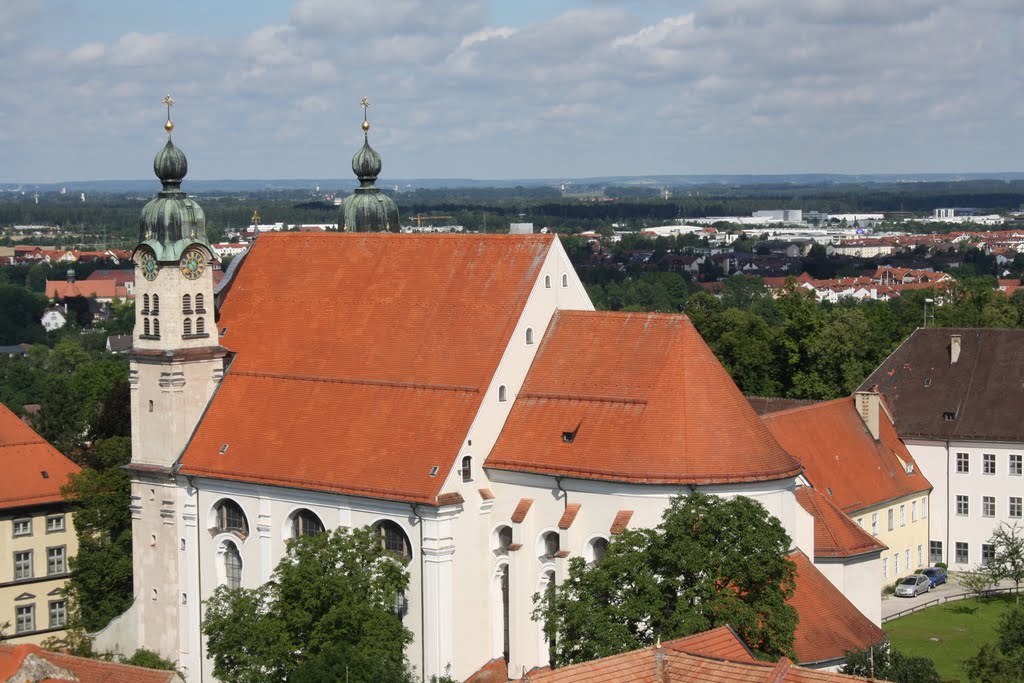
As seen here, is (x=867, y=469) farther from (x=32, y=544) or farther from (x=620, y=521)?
(x=32, y=544)

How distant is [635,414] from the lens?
48.3m

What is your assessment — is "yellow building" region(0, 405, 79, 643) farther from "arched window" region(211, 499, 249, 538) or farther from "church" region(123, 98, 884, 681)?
"arched window" region(211, 499, 249, 538)

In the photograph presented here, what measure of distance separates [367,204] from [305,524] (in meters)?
21.1


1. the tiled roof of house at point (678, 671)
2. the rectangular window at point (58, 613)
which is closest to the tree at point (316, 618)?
the tiled roof of house at point (678, 671)

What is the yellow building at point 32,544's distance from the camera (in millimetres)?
61312

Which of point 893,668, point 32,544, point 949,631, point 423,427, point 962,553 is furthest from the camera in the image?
point 962,553

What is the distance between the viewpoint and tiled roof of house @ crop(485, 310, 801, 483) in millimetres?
47188

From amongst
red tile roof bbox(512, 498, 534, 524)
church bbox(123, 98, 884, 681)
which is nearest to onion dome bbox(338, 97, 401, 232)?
church bbox(123, 98, 884, 681)

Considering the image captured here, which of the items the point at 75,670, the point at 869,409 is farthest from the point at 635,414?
the point at 869,409

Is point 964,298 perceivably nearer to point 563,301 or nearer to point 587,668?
point 563,301

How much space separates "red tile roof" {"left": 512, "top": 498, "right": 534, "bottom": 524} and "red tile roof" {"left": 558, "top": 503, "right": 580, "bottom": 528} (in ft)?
4.17

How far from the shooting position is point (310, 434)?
173 feet

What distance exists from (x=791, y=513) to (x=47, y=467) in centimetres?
2964

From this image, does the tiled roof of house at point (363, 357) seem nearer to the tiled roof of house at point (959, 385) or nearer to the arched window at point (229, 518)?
the arched window at point (229, 518)
